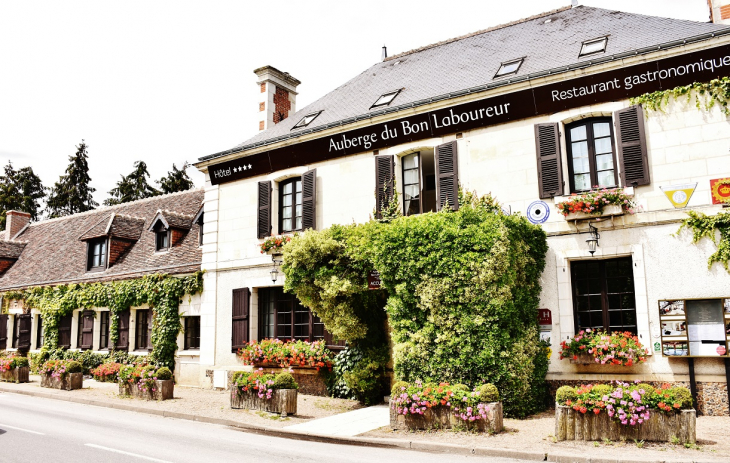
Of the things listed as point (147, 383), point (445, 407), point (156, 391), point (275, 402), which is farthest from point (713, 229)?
point (147, 383)

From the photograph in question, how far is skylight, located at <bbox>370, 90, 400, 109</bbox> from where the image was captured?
1565cm

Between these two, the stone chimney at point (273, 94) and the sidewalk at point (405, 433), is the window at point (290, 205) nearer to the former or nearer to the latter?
the stone chimney at point (273, 94)

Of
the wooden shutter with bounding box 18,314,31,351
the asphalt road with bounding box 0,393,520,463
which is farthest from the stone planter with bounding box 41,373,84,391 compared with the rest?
the wooden shutter with bounding box 18,314,31,351

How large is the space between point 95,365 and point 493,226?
1616 cm

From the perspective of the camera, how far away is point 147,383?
14.4 meters

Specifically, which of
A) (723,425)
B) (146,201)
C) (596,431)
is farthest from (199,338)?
(723,425)

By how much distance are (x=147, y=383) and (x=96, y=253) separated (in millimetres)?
10330

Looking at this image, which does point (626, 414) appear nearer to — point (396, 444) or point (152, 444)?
point (396, 444)

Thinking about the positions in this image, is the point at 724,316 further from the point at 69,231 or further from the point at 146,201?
the point at 69,231

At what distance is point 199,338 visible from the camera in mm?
18016

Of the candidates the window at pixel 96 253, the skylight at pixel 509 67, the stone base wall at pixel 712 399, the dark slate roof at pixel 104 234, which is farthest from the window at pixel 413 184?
the window at pixel 96 253

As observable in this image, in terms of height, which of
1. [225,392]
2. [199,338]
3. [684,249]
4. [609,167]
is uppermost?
[609,167]

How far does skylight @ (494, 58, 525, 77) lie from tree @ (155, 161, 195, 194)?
3331 cm

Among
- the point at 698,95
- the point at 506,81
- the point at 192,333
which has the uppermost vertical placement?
the point at 506,81
